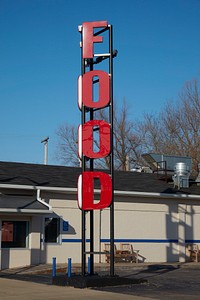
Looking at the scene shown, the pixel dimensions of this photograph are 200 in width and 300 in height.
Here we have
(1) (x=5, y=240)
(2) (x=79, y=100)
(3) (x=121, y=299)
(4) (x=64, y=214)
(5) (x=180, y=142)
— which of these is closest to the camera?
(3) (x=121, y=299)

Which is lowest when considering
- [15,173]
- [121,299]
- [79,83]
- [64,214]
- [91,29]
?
[121,299]

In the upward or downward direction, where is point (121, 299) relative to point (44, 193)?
downward

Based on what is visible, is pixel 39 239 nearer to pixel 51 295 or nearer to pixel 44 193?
pixel 44 193

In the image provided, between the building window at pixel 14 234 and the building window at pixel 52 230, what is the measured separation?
1.01 m

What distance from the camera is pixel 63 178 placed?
26406 millimetres

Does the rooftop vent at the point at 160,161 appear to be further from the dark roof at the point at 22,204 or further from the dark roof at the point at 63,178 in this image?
the dark roof at the point at 22,204

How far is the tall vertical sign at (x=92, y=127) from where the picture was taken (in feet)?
56.1

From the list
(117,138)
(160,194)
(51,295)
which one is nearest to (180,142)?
(117,138)

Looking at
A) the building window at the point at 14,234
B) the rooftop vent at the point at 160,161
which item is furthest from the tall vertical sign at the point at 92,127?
the rooftop vent at the point at 160,161

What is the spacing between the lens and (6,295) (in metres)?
13.8

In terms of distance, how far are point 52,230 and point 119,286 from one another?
332 inches

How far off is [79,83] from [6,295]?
7326mm

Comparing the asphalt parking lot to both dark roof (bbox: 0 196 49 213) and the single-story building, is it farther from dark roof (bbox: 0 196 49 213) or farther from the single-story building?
dark roof (bbox: 0 196 49 213)

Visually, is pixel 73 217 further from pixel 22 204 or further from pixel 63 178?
pixel 22 204
